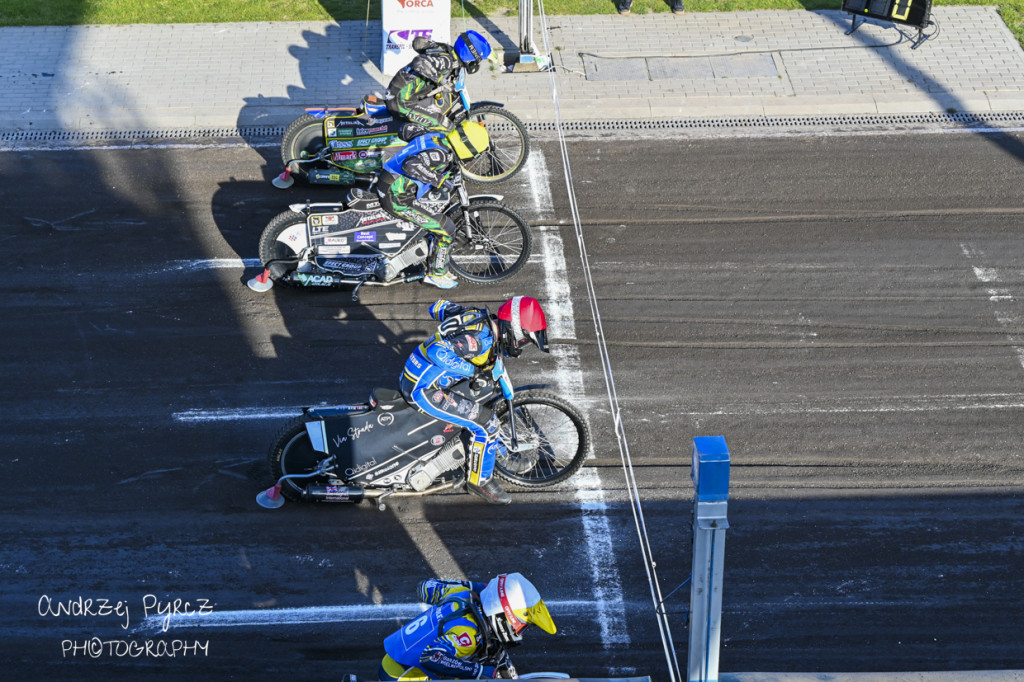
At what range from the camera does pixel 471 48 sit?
1184 centimetres

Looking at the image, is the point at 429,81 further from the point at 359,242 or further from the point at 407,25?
the point at 407,25

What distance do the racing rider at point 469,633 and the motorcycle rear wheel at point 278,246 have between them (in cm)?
493

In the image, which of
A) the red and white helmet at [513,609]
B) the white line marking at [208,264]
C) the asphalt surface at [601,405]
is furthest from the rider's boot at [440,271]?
the red and white helmet at [513,609]

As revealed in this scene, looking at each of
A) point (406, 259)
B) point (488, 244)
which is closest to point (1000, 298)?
point (488, 244)

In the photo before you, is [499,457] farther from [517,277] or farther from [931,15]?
[931,15]

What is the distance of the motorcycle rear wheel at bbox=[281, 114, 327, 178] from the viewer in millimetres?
12086

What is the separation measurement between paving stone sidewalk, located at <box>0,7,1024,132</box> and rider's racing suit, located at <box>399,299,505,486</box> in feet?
20.0

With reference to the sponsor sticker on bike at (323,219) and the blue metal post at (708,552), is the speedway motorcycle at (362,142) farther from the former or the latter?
the blue metal post at (708,552)

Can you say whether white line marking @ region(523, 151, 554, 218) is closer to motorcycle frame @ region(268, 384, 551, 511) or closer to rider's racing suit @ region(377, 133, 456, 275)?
rider's racing suit @ region(377, 133, 456, 275)

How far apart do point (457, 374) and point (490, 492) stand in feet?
3.51

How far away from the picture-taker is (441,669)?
21.7ft

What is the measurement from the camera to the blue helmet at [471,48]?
1184 centimetres

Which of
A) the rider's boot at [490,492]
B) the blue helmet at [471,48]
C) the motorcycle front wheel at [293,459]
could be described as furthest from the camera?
the blue helmet at [471,48]

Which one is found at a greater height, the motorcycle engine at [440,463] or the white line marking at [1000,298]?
the white line marking at [1000,298]
